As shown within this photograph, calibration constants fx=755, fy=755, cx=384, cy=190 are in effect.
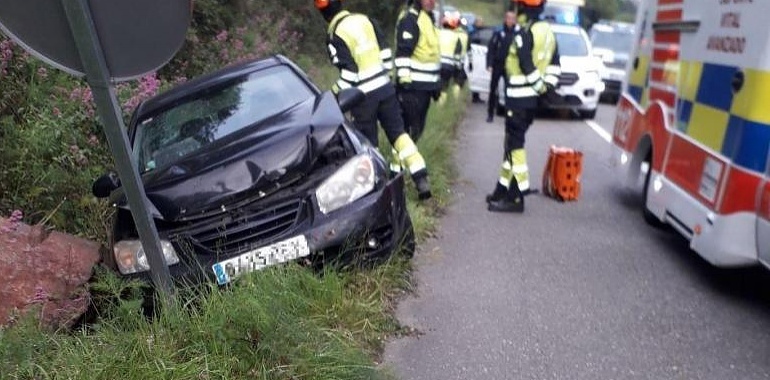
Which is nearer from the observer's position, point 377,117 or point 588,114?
point 377,117

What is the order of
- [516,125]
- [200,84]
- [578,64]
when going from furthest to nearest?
[578,64] → [516,125] → [200,84]

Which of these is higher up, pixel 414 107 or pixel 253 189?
pixel 253 189

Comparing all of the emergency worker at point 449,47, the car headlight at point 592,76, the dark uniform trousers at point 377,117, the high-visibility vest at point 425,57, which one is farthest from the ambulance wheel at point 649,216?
the car headlight at point 592,76

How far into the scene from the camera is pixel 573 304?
478cm

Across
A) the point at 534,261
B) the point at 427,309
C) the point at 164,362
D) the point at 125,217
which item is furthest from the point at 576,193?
the point at 164,362

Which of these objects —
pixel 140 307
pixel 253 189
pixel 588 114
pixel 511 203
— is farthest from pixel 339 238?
pixel 588 114

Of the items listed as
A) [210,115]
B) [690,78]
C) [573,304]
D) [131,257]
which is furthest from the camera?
[690,78]

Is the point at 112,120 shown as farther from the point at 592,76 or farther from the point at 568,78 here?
the point at 592,76

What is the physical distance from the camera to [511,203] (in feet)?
23.7

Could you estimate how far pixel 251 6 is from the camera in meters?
12.2

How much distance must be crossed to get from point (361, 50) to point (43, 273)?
325 cm

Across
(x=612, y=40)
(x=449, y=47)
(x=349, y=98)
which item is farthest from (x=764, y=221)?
(x=612, y=40)

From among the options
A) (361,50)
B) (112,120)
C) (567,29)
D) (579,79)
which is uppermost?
(112,120)

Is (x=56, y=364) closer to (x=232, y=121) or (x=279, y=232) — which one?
(x=279, y=232)
